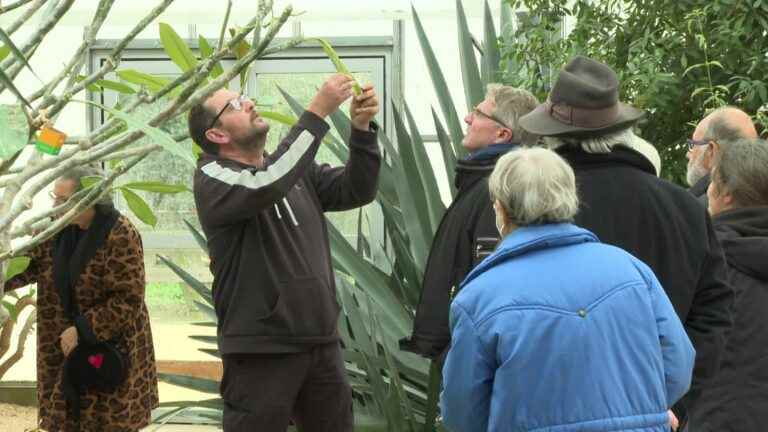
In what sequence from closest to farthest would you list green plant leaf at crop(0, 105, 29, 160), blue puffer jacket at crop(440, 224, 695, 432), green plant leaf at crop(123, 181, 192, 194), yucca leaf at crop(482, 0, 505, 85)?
1. green plant leaf at crop(0, 105, 29, 160)
2. green plant leaf at crop(123, 181, 192, 194)
3. blue puffer jacket at crop(440, 224, 695, 432)
4. yucca leaf at crop(482, 0, 505, 85)

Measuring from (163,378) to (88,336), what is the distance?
1.38 ft

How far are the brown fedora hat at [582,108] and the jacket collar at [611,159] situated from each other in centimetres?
5

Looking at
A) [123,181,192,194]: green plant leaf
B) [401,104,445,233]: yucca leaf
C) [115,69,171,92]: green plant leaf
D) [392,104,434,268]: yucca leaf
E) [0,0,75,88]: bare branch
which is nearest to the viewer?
[0,0,75,88]: bare branch

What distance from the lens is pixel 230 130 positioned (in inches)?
134

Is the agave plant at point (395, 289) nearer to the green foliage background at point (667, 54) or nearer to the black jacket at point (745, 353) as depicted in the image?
the green foliage background at point (667, 54)

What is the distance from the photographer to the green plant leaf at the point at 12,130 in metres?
0.86

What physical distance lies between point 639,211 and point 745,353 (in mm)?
602

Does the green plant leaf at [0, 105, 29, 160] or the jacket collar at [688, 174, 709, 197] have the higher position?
the green plant leaf at [0, 105, 29, 160]

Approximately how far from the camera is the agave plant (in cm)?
424

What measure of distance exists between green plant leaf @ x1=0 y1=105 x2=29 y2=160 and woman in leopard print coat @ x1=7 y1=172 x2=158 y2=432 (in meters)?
3.70

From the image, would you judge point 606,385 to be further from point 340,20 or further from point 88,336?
point 340,20

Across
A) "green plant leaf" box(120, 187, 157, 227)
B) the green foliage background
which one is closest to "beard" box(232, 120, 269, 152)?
the green foliage background

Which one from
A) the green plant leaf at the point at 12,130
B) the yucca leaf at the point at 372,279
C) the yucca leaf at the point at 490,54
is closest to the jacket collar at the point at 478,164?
the yucca leaf at the point at 372,279

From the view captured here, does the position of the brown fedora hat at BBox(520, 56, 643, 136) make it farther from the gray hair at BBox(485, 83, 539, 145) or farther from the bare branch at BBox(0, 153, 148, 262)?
the bare branch at BBox(0, 153, 148, 262)
